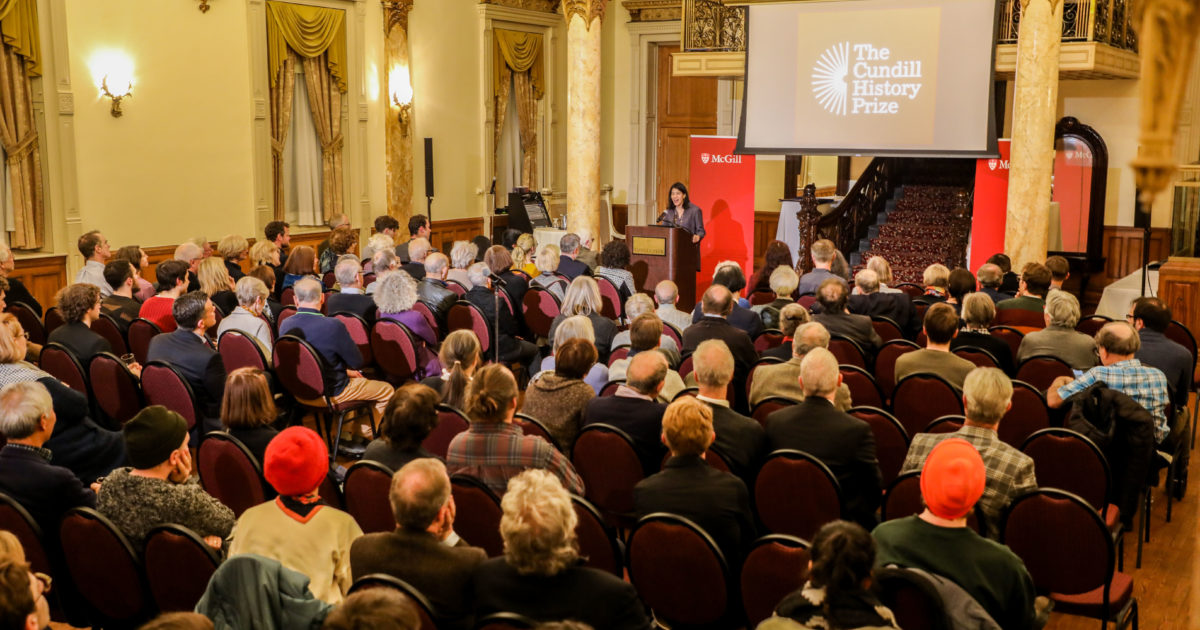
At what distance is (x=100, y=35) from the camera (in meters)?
9.68

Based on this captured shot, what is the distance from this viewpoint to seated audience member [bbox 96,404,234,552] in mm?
3328

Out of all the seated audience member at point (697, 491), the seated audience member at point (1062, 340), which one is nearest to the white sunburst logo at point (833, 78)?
the seated audience member at point (1062, 340)

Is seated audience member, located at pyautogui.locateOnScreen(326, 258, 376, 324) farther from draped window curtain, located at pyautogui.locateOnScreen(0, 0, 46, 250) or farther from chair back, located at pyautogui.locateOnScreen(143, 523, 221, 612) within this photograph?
draped window curtain, located at pyautogui.locateOnScreen(0, 0, 46, 250)

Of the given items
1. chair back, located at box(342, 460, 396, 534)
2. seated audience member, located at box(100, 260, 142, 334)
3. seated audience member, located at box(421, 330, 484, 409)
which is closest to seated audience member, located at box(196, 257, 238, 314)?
seated audience member, located at box(100, 260, 142, 334)

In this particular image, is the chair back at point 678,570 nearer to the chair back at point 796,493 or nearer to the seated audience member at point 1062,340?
the chair back at point 796,493

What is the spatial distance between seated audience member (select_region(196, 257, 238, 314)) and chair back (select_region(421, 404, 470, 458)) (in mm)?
2865

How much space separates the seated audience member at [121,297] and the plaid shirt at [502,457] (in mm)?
3748

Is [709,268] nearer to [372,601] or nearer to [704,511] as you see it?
[704,511]

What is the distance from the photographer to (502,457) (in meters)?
3.79

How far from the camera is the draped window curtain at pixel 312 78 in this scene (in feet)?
37.8

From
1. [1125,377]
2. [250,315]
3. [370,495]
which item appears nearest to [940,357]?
[1125,377]

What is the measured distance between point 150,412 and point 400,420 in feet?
2.77

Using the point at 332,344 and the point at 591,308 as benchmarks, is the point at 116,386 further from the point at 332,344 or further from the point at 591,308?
the point at 591,308

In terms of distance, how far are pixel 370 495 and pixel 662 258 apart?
286 inches
